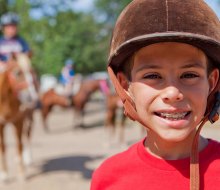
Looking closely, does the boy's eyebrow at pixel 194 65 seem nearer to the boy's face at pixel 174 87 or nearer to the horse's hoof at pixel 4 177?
the boy's face at pixel 174 87

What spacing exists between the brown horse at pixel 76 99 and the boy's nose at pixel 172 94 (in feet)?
45.5

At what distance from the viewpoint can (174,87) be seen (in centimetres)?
142

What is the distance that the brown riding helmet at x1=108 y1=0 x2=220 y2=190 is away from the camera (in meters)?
1.40

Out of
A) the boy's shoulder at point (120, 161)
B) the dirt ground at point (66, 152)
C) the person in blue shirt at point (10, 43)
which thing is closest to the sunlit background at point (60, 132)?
the dirt ground at point (66, 152)

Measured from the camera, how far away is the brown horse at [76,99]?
606 inches

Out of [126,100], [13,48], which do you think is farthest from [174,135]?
[13,48]

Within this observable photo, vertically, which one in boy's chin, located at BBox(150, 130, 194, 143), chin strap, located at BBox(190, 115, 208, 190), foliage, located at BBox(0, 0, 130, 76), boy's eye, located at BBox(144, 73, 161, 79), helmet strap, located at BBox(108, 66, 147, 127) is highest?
boy's eye, located at BBox(144, 73, 161, 79)

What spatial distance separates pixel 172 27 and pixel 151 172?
1.75ft

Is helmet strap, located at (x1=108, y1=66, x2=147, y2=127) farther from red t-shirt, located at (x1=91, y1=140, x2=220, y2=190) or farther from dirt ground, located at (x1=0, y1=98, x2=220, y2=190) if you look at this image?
dirt ground, located at (x1=0, y1=98, x2=220, y2=190)

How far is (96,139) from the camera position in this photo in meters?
12.1

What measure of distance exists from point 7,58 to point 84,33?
3991cm

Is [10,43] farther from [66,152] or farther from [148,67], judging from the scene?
[148,67]

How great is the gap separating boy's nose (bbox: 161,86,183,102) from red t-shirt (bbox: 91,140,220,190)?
A: 0.25 metres

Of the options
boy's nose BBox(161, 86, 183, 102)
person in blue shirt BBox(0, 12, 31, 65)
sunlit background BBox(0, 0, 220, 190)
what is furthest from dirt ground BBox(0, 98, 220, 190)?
boy's nose BBox(161, 86, 183, 102)
